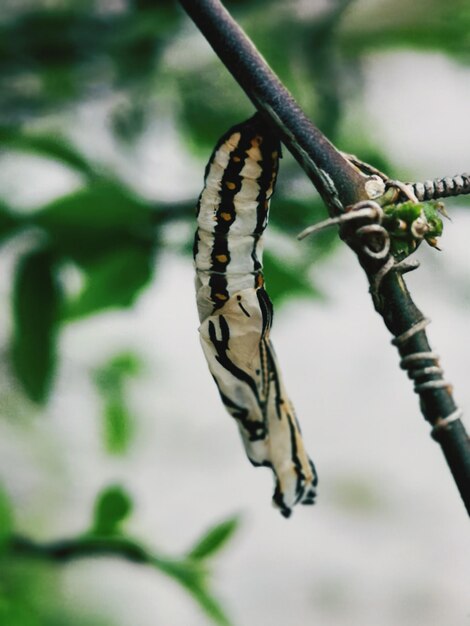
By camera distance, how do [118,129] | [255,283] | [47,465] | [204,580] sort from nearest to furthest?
[255,283]
[204,580]
[118,129]
[47,465]

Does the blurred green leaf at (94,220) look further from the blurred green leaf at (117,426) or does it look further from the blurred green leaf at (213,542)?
the blurred green leaf at (117,426)

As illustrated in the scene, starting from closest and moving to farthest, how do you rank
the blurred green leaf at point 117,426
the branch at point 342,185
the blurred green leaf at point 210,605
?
the branch at point 342,185, the blurred green leaf at point 210,605, the blurred green leaf at point 117,426

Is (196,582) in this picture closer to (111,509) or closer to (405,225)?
(111,509)

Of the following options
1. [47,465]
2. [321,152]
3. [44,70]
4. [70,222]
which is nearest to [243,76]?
[321,152]

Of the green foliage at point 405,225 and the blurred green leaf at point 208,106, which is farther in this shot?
the blurred green leaf at point 208,106

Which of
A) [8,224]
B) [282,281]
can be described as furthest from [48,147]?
[282,281]

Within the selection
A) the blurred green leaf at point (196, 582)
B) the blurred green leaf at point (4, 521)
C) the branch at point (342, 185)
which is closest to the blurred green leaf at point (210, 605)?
the blurred green leaf at point (196, 582)

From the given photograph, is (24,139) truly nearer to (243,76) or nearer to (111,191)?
(111,191)
